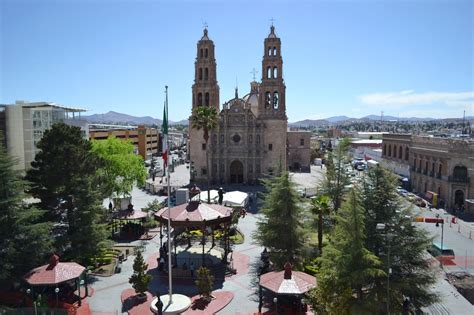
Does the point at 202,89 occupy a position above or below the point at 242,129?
above

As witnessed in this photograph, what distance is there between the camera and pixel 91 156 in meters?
28.9

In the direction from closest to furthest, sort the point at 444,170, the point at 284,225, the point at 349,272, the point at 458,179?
the point at 349,272
the point at 284,225
the point at 458,179
the point at 444,170

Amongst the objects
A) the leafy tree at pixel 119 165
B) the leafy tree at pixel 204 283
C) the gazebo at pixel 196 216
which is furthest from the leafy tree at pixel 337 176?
the leafy tree at pixel 119 165

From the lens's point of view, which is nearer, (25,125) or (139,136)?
(25,125)

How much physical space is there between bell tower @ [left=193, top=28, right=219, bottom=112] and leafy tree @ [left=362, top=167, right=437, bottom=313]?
148 ft

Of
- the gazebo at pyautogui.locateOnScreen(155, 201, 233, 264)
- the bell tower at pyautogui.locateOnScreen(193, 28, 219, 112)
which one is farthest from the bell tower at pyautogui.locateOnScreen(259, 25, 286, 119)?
the gazebo at pyautogui.locateOnScreen(155, 201, 233, 264)

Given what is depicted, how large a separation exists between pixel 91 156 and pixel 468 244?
109 ft

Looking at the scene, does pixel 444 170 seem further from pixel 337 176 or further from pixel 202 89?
pixel 202 89

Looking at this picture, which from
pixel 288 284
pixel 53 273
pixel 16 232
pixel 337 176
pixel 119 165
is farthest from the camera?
pixel 119 165

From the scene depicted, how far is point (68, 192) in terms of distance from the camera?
2666cm

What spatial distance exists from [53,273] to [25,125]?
48.0 metres

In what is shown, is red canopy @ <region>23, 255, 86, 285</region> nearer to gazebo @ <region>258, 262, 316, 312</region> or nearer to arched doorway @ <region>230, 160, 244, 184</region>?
gazebo @ <region>258, 262, 316, 312</region>

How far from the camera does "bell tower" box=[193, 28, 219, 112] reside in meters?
62.4

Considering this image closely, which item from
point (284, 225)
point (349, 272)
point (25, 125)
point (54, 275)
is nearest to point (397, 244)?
point (349, 272)
